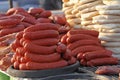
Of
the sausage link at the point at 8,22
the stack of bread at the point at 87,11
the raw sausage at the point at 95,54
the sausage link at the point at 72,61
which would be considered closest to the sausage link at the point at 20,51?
the sausage link at the point at 72,61

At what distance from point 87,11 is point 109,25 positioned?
22.6 inches

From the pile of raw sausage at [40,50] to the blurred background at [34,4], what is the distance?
26.9ft

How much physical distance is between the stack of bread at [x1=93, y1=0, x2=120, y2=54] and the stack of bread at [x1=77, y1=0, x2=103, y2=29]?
0.75 feet

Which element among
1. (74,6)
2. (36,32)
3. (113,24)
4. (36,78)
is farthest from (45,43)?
(74,6)

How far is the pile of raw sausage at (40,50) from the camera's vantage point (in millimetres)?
4107

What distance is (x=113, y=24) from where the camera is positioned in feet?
16.6

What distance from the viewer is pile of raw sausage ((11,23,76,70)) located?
411 centimetres

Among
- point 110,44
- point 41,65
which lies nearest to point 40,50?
point 41,65

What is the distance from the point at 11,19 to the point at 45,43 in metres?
1.58

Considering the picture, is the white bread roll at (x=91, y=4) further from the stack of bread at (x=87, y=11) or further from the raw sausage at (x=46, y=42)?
the raw sausage at (x=46, y=42)

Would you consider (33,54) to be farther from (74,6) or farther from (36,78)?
(74,6)

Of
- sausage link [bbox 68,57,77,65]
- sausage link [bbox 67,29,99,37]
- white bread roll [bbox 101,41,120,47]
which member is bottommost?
sausage link [bbox 68,57,77,65]

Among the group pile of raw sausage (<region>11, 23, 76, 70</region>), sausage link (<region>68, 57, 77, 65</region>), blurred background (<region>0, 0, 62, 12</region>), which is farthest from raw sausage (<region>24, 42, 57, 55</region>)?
blurred background (<region>0, 0, 62, 12</region>)

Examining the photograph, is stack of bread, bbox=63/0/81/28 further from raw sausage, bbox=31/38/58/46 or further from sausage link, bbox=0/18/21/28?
raw sausage, bbox=31/38/58/46
